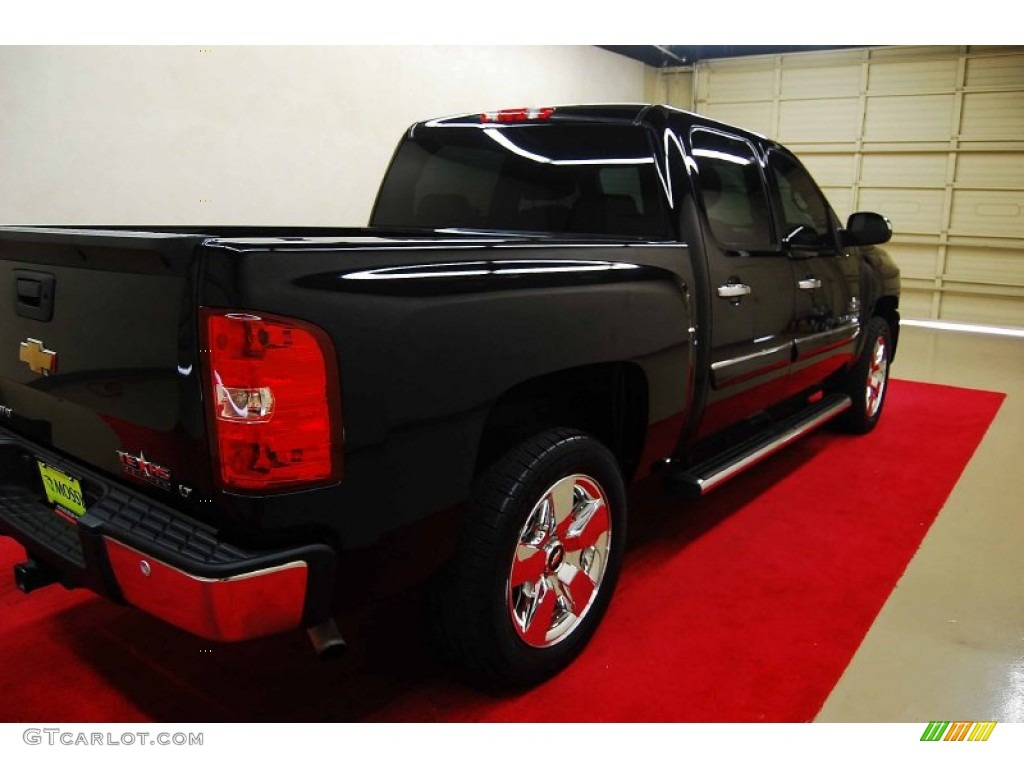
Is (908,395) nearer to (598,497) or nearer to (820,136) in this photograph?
(598,497)

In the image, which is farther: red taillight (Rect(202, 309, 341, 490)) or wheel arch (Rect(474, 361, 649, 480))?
wheel arch (Rect(474, 361, 649, 480))

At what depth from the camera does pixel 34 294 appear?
1747 millimetres

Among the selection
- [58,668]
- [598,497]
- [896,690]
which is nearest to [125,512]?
[58,668]

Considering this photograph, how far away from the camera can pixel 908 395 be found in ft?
18.9

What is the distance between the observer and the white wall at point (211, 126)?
14.8 feet

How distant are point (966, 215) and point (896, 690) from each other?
384 inches

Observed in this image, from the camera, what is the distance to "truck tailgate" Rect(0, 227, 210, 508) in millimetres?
1414

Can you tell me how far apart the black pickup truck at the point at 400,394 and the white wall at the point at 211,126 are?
112 inches

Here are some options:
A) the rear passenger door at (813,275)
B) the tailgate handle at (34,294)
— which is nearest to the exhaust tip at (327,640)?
the tailgate handle at (34,294)

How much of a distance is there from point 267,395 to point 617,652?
1378mm

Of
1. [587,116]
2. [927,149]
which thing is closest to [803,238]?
[587,116]

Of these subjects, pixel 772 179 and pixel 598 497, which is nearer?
pixel 598 497

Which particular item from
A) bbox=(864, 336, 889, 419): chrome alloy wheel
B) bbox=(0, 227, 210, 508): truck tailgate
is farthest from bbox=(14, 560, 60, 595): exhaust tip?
bbox=(864, 336, 889, 419): chrome alloy wheel

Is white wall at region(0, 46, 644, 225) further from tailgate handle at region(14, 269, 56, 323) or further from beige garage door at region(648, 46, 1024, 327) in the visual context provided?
beige garage door at region(648, 46, 1024, 327)
